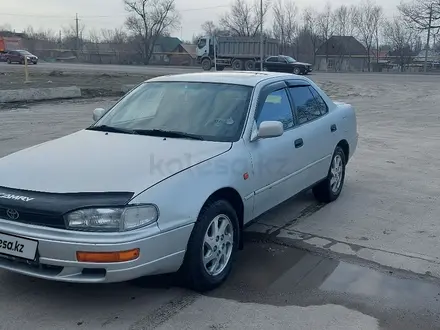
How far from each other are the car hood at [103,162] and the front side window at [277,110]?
0.69 metres

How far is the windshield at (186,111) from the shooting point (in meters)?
4.34

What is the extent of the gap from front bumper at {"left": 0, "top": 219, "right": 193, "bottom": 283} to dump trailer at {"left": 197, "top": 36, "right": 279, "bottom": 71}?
39601 mm

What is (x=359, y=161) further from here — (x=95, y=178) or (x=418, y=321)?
(x=95, y=178)

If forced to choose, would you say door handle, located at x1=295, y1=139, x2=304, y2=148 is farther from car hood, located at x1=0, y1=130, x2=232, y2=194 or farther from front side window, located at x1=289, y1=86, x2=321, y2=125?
car hood, located at x1=0, y1=130, x2=232, y2=194

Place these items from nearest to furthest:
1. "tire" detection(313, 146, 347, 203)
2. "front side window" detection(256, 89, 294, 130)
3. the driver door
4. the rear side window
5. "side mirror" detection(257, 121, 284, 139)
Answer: "side mirror" detection(257, 121, 284, 139) → the driver door → "front side window" detection(256, 89, 294, 130) → the rear side window → "tire" detection(313, 146, 347, 203)

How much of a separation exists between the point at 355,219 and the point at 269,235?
3.67ft

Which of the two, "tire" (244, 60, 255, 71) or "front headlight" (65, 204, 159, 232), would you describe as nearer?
"front headlight" (65, 204, 159, 232)

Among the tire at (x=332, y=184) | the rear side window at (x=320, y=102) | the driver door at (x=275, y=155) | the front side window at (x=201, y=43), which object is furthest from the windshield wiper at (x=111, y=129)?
the front side window at (x=201, y=43)

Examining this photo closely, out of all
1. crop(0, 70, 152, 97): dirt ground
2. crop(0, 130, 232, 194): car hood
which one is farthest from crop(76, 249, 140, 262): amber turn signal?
crop(0, 70, 152, 97): dirt ground

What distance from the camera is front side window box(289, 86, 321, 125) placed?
5281 mm

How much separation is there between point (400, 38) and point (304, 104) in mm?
67670

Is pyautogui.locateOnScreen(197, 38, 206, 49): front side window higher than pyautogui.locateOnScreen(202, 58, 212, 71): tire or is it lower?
higher

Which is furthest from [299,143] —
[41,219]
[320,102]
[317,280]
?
[41,219]

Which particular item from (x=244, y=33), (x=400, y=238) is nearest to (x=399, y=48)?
(x=244, y=33)
